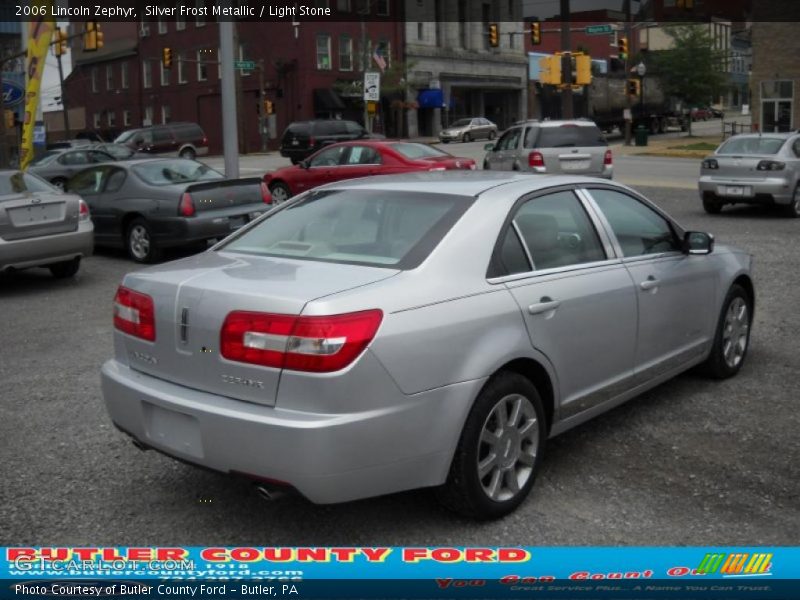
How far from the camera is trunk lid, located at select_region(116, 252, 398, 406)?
3742 millimetres

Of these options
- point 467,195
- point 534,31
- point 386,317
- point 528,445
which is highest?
point 534,31

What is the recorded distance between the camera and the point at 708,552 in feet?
8.78

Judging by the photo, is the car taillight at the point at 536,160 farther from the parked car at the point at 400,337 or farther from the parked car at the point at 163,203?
the parked car at the point at 400,337

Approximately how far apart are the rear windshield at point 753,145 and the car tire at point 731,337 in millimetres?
10745

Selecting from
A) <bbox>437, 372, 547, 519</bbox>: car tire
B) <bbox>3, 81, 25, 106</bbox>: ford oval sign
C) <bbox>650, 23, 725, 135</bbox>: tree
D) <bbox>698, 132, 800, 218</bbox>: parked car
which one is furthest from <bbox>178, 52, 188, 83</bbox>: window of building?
<bbox>437, 372, 547, 519</bbox>: car tire

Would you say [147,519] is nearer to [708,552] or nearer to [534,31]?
[708,552]

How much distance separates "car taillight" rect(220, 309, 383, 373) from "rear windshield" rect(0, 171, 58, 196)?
8010mm

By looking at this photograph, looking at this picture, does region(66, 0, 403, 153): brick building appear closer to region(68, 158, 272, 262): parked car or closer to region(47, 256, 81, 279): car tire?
region(68, 158, 272, 262): parked car

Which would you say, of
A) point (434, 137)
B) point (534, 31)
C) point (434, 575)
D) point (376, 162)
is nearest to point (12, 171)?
point (376, 162)

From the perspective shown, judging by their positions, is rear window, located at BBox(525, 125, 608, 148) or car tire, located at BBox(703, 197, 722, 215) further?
rear window, located at BBox(525, 125, 608, 148)

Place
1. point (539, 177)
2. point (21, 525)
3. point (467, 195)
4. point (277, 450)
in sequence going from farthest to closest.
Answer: point (539, 177) < point (467, 195) < point (21, 525) < point (277, 450)

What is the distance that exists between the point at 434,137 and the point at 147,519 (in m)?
56.2

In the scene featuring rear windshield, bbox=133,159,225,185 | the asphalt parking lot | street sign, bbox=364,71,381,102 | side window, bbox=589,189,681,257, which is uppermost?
street sign, bbox=364,71,381,102

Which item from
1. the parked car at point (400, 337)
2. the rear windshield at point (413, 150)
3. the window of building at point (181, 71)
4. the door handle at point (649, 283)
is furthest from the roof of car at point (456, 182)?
the window of building at point (181, 71)
